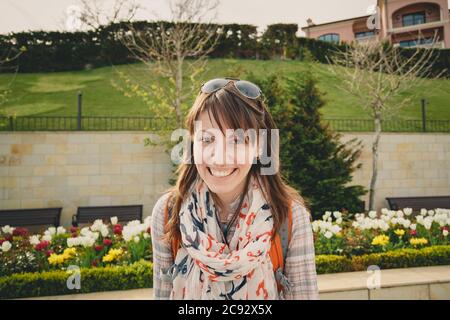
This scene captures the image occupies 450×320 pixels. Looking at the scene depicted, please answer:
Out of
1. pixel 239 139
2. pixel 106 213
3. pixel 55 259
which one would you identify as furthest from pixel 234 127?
pixel 106 213

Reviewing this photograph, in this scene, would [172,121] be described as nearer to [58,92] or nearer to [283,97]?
[283,97]

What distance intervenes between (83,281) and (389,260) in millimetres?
4178

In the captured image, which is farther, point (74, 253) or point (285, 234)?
point (74, 253)

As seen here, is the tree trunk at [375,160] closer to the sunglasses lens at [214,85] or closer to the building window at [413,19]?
the sunglasses lens at [214,85]

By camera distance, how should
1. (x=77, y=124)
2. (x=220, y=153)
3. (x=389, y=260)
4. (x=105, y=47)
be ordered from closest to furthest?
(x=220, y=153), (x=389, y=260), (x=77, y=124), (x=105, y=47)

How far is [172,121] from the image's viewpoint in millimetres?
10109

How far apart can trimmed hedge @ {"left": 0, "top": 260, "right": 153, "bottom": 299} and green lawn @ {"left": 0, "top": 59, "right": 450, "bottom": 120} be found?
34.5 feet

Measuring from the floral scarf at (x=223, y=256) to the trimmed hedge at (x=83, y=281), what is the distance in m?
2.80

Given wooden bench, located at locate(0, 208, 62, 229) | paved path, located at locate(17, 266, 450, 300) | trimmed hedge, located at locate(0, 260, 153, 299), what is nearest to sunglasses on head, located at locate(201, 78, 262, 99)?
paved path, located at locate(17, 266, 450, 300)

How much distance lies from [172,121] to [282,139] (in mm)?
3644

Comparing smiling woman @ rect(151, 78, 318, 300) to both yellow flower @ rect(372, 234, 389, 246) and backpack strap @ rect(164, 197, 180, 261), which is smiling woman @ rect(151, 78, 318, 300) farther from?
yellow flower @ rect(372, 234, 389, 246)

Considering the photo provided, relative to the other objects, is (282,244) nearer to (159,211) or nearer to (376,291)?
(159,211)

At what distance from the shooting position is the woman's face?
1.45 metres

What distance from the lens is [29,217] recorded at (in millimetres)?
8977
